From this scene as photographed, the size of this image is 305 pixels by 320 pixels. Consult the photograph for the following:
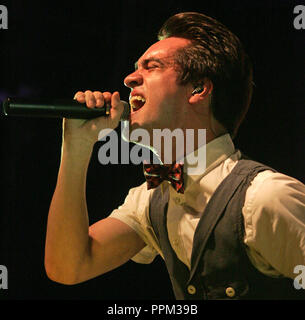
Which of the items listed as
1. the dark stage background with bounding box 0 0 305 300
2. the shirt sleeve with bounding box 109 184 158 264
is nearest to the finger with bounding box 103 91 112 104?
the shirt sleeve with bounding box 109 184 158 264

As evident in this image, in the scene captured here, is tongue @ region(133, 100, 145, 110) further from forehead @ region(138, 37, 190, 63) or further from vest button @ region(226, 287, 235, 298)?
vest button @ region(226, 287, 235, 298)

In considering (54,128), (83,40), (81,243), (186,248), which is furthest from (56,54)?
(186,248)

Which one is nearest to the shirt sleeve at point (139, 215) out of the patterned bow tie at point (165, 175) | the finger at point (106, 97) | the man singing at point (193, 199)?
the man singing at point (193, 199)

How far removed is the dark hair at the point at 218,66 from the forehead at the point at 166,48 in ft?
0.06

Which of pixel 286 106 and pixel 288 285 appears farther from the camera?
pixel 286 106

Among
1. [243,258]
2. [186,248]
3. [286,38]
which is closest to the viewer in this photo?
[243,258]

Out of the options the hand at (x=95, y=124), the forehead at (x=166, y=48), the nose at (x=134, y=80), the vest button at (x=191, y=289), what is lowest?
the vest button at (x=191, y=289)

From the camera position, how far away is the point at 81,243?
143 centimetres

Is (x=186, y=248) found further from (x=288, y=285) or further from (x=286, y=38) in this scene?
(x=286, y=38)

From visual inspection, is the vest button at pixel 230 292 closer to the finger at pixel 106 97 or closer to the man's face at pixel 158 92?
the man's face at pixel 158 92

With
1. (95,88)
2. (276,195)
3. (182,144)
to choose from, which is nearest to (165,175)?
(182,144)

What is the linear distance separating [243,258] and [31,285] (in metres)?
1.04

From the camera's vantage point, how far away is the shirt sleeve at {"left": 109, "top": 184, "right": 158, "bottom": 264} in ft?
5.08

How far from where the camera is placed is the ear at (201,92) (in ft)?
4.76
